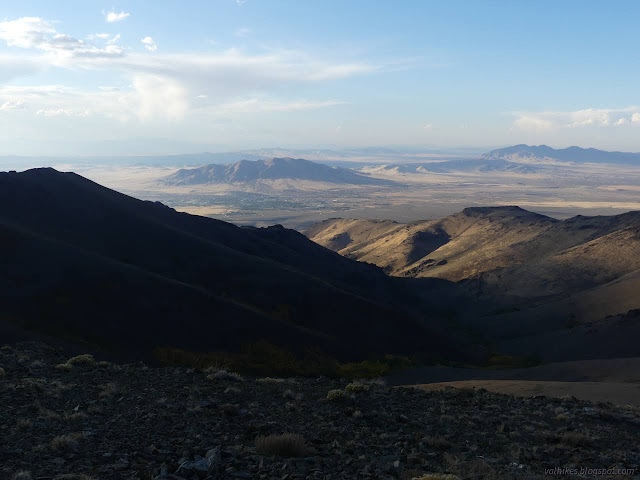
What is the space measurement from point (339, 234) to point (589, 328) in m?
105

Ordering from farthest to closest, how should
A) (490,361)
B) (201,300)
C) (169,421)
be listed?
(490,361) → (201,300) → (169,421)

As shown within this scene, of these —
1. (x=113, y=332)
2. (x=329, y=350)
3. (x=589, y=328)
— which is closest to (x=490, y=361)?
(x=589, y=328)

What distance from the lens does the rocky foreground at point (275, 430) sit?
8281 mm

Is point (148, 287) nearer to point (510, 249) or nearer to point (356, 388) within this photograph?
point (356, 388)

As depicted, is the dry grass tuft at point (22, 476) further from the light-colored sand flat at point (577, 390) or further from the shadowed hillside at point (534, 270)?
the shadowed hillside at point (534, 270)

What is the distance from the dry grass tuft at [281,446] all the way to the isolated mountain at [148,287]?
60.3 feet

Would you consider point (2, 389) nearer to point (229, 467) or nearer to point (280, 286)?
point (229, 467)

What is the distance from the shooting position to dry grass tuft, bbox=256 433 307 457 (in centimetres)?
891

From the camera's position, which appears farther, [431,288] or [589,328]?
[431,288]

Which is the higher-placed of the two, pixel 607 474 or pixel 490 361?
pixel 607 474

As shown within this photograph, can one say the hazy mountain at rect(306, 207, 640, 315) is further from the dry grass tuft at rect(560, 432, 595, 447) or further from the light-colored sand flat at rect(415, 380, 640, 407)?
the dry grass tuft at rect(560, 432, 595, 447)

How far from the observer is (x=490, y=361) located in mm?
Result: 41125

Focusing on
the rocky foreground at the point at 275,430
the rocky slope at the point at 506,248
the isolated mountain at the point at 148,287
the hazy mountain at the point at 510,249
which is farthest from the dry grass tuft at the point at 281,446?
the rocky slope at the point at 506,248

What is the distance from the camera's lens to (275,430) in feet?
34.4
